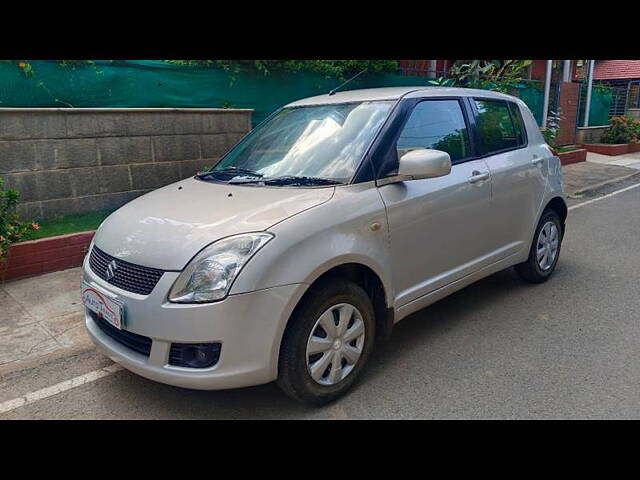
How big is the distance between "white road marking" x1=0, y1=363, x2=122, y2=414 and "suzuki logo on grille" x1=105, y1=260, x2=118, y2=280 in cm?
85

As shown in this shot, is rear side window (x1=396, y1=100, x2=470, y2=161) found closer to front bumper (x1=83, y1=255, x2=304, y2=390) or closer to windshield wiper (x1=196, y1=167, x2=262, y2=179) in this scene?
windshield wiper (x1=196, y1=167, x2=262, y2=179)

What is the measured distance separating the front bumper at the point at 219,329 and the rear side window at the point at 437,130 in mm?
1465

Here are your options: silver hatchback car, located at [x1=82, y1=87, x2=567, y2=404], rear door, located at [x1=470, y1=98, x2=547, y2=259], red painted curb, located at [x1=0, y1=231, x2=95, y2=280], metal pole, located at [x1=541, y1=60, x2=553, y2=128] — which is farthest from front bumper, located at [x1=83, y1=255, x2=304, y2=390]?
metal pole, located at [x1=541, y1=60, x2=553, y2=128]

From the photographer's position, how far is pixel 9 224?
490cm

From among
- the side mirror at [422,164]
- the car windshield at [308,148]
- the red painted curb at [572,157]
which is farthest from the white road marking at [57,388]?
the red painted curb at [572,157]

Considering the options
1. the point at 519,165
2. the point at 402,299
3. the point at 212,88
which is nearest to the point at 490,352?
the point at 402,299

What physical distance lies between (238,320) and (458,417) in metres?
1.32

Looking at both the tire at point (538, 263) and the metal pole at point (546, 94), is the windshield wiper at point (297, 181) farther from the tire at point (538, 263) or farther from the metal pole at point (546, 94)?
the metal pole at point (546, 94)

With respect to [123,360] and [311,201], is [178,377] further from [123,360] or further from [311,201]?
[311,201]

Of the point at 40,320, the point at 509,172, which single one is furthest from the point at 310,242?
the point at 40,320

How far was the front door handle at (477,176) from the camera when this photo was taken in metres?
3.90

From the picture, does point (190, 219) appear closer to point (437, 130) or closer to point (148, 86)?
point (437, 130)

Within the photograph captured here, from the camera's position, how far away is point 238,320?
101 inches

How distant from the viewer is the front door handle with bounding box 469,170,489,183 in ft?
12.8
